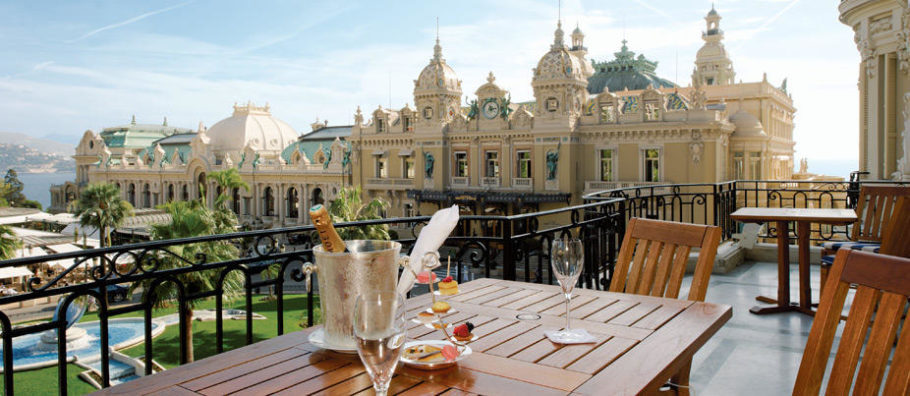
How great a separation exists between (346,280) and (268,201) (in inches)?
1990

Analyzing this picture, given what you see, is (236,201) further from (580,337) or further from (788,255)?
(580,337)

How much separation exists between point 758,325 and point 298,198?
1751 inches

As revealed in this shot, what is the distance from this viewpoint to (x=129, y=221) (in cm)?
3909

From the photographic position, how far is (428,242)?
227 centimetres

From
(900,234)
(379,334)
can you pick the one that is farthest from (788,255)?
(379,334)

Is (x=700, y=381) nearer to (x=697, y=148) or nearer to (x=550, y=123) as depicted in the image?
(x=697, y=148)

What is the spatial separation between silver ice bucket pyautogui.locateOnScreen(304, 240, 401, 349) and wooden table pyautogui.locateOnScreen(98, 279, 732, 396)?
10 cm

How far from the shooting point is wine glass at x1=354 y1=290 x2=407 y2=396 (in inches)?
57.8

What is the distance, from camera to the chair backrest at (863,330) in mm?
1770

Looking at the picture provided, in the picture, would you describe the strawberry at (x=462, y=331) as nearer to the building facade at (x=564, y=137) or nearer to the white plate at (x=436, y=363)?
the white plate at (x=436, y=363)

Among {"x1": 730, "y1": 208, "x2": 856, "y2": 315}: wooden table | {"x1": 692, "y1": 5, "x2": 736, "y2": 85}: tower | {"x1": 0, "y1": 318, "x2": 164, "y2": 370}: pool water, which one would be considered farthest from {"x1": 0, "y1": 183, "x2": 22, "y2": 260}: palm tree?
{"x1": 692, "y1": 5, "x2": 736, "y2": 85}: tower

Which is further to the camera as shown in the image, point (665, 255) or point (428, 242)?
point (665, 255)

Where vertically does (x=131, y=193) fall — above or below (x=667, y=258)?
below

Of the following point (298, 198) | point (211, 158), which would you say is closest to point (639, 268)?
point (298, 198)
